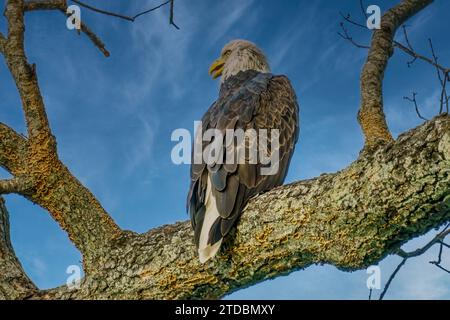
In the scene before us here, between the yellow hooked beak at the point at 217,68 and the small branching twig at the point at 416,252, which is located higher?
the yellow hooked beak at the point at 217,68

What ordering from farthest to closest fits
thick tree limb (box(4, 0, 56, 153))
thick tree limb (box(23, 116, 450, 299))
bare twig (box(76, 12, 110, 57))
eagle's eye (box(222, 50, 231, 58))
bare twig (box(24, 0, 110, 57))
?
1. eagle's eye (box(222, 50, 231, 58))
2. bare twig (box(76, 12, 110, 57))
3. bare twig (box(24, 0, 110, 57))
4. thick tree limb (box(4, 0, 56, 153))
5. thick tree limb (box(23, 116, 450, 299))

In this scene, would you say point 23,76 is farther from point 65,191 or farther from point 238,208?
point 238,208

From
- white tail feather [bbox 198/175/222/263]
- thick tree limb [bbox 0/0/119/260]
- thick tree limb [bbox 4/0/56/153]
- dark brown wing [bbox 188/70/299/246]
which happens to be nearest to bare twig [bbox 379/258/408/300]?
dark brown wing [bbox 188/70/299/246]

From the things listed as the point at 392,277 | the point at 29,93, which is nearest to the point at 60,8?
the point at 29,93

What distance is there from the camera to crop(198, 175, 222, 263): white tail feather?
9.55 feet

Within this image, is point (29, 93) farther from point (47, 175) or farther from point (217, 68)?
point (217, 68)

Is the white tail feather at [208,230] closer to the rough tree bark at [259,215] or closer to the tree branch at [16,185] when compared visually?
the rough tree bark at [259,215]

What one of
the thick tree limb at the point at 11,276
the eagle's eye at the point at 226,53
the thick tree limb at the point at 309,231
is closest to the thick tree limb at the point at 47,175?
the thick tree limb at the point at 309,231

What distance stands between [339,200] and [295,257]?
466 millimetres

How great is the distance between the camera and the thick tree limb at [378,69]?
3502 mm

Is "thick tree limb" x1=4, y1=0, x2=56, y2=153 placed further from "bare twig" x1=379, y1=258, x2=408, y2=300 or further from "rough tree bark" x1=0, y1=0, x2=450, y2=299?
"bare twig" x1=379, y1=258, x2=408, y2=300

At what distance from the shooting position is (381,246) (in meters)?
2.67

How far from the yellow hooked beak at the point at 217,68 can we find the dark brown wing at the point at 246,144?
3.64 ft
